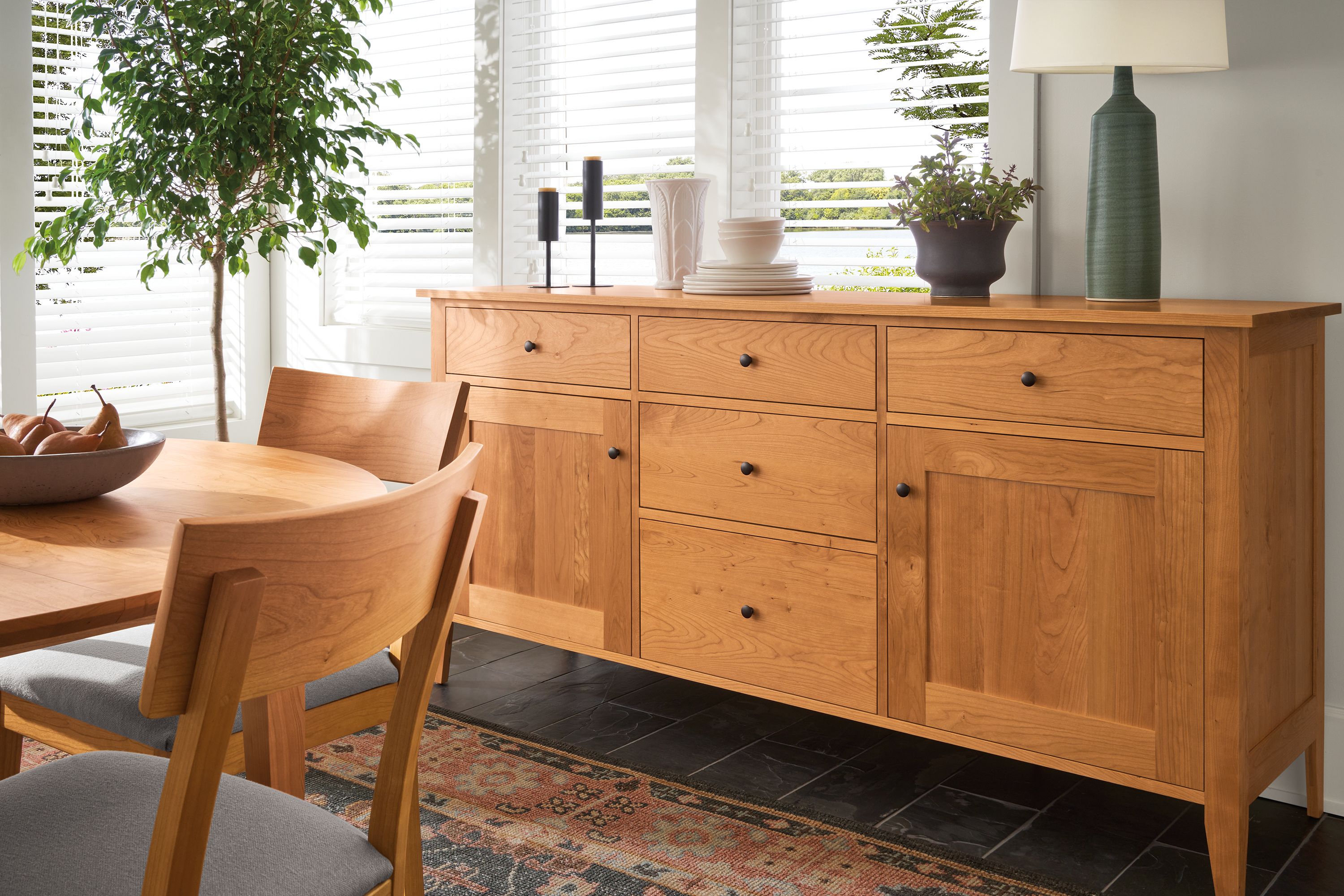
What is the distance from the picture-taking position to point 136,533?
140 cm

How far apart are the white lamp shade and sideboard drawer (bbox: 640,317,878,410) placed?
0.62m

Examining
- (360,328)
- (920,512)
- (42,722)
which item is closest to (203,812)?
(42,722)

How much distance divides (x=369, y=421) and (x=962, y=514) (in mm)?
1105

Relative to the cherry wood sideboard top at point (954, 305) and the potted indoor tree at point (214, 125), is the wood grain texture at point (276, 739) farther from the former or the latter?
the potted indoor tree at point (214, 125)

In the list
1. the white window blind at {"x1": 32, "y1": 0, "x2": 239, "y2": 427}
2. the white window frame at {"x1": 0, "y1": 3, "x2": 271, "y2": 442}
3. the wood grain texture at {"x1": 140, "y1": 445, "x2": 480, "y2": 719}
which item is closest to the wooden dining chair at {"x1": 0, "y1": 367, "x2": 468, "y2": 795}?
the wood grain texture at {"x1": 140, "y1": 445, "x2": 480, "y2": 719}

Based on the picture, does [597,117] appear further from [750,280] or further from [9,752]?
[9,752]

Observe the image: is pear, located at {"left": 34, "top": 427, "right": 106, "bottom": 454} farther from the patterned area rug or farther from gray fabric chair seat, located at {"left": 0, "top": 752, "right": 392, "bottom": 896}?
the patterned area rug

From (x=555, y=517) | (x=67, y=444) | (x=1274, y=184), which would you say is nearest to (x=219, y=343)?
(x=555, y=517)

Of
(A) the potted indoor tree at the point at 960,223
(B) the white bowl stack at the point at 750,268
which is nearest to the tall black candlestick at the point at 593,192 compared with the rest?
(B) the white bowl stack at the point at 750,268

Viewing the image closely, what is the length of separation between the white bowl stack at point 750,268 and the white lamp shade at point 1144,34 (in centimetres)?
73

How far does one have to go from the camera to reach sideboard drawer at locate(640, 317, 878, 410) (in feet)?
7.60

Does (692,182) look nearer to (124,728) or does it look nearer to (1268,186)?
(1268,186)

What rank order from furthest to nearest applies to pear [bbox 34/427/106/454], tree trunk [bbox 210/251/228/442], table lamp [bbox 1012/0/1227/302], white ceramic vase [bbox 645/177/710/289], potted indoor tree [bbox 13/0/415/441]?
tree trunk [bbox 210/251/228/442] → potted indoor tree [bbox 13/0/415/441] → white ceramic vase [bbox 645/177/710/289] → table lamp [bbox 1012/0/1227/302] → pear [bbox 34/427/106/454]

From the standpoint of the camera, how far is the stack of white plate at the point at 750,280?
2.61 metres
